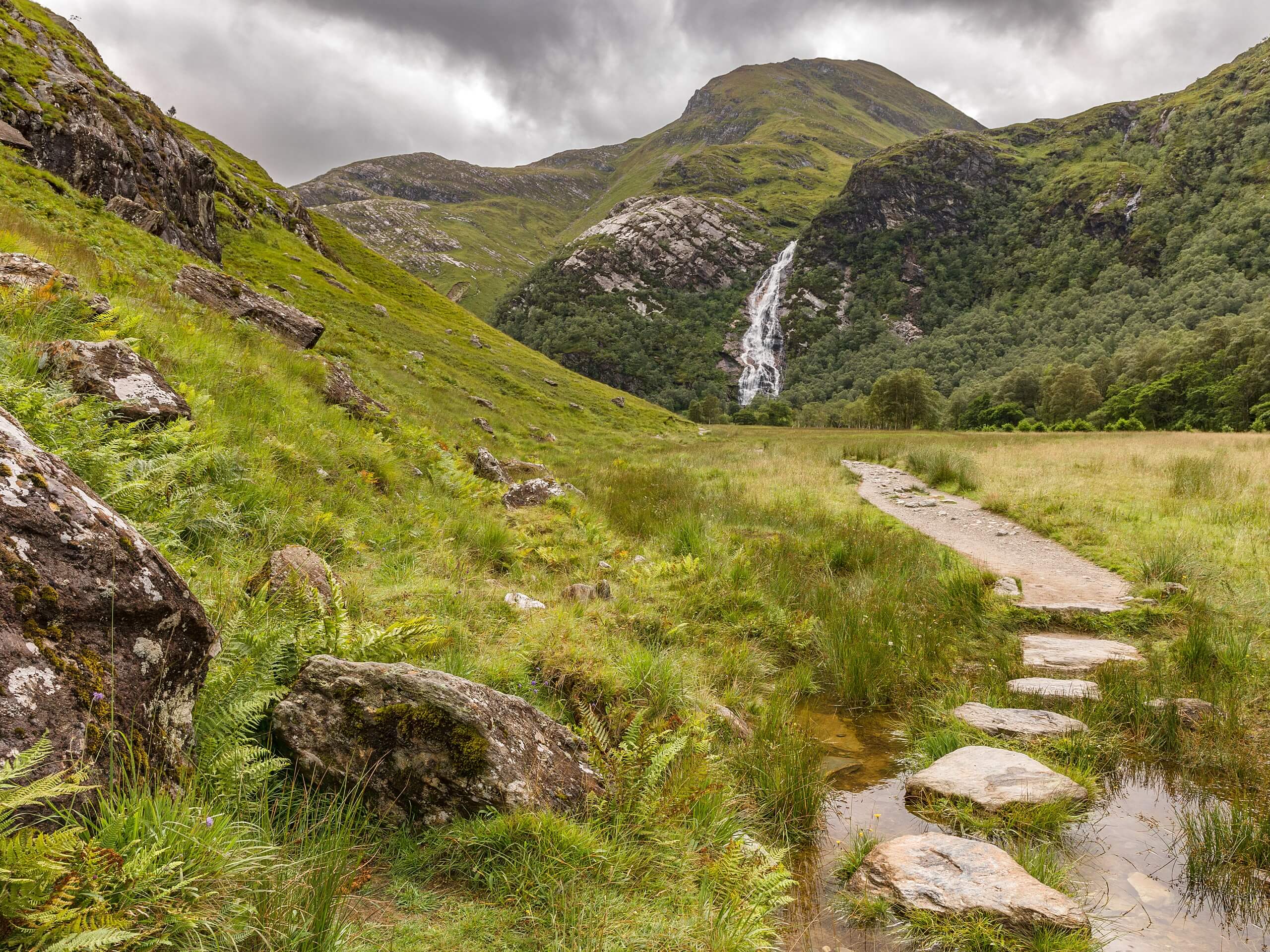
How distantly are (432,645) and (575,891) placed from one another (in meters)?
2.38

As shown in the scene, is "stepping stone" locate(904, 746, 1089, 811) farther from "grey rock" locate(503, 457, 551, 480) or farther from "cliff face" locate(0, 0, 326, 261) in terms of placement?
"cliff face" locate(0, 0, 326, 261)

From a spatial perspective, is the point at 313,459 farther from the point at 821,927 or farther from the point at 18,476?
the point at 821,927

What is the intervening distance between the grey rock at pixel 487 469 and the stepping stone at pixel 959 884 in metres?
10.9

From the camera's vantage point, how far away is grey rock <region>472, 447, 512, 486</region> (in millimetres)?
13711

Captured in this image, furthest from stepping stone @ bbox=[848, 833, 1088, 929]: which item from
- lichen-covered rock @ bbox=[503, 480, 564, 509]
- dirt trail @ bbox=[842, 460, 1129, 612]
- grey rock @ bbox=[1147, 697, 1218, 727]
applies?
lichen-covered rock @ bbox=[503, 480, 564, 509]

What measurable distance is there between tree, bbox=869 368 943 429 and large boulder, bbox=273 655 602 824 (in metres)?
85.4

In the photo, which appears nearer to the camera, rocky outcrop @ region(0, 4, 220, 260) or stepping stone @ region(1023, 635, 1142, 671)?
stepping stone @ region(1023, 635, 1142, 671)

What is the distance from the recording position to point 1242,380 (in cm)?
5878

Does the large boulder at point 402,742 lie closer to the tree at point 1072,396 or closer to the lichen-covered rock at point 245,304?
the lichen-covered rock at point 245,304

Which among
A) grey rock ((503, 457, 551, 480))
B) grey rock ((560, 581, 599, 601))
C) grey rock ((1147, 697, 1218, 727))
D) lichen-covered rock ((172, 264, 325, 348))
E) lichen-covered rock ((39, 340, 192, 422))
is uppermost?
lichen-covered rock ((172, 264, 325, 348))

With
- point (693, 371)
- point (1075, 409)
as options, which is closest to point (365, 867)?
point (1075, 409)

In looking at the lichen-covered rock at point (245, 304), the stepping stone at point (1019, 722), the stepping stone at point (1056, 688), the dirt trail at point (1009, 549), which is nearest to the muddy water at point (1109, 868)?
the stepping stone at point (1019, 722)

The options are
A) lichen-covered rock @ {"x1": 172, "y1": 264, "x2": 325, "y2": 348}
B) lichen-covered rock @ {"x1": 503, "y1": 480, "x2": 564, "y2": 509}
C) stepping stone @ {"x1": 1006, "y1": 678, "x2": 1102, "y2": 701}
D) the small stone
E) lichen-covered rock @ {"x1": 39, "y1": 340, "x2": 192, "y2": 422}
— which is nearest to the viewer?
lichen-covered rock @ {"x1": 39, "y1": 340, "x2": 192, "y2": 422}

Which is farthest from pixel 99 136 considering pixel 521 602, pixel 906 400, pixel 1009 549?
pixel 906 400
